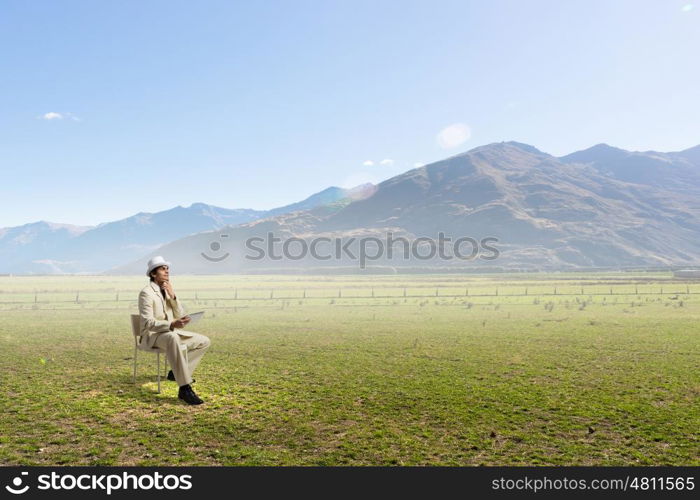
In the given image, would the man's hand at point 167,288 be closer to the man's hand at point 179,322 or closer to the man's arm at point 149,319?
the man's arm at point 149,319

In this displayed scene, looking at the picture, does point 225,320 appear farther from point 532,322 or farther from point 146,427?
point 146,427

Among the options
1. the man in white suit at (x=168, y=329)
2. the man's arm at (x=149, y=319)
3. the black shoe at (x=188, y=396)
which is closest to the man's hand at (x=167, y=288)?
the man in white suit at (x=168, y=329)

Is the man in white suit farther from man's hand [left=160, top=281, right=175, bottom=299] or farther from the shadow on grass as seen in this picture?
the shadow on grass

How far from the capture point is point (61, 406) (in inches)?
325

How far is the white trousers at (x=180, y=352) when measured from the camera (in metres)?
8.23

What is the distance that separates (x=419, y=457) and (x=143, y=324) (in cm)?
548

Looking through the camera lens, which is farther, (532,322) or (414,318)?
(414,318)

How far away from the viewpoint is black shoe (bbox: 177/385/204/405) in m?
8.38

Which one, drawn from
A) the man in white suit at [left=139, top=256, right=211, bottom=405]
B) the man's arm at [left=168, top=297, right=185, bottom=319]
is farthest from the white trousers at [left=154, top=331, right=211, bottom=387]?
the man's arm at [left=168, top=297, right=185, bottom=319]
